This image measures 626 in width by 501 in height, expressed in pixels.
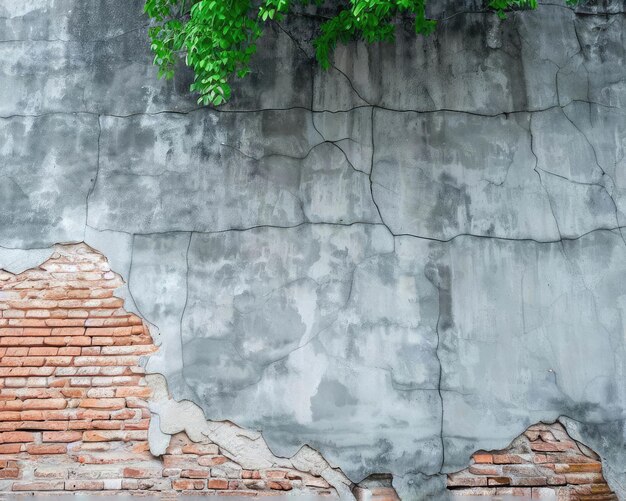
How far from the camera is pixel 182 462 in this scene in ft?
10.6

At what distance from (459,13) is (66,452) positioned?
3.31 meters

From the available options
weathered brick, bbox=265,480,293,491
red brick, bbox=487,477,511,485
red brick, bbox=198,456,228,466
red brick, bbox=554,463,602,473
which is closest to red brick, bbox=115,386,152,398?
red brick, bbox=198,456,228,466

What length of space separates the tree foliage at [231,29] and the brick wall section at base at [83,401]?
1165 mm

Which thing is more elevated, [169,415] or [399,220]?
[399,220]

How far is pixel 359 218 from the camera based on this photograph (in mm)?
3477

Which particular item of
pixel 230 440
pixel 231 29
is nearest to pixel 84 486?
pixel 230 440

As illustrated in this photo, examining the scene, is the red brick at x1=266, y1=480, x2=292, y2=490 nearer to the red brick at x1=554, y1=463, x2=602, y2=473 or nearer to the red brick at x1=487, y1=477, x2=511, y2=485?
the red brick at x1=487, y1=477, x2=511, y2=485

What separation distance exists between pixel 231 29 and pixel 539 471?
2.82 meters

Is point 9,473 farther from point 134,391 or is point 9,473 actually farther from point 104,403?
point 134,391

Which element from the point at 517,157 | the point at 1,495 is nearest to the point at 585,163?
the point at 517,157

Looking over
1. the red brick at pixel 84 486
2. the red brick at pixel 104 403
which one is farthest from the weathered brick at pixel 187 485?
the red brick at pixel 104 403

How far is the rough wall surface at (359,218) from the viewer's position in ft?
10.8

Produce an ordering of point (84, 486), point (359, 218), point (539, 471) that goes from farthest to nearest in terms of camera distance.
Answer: point (359, 218) → point (539, 471) → point (84, 486)

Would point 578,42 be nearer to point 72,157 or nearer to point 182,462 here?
point 72,157
